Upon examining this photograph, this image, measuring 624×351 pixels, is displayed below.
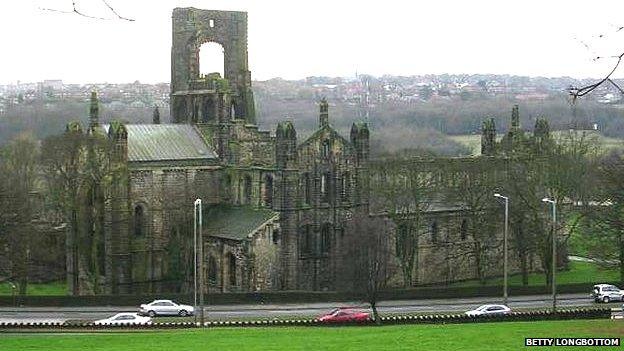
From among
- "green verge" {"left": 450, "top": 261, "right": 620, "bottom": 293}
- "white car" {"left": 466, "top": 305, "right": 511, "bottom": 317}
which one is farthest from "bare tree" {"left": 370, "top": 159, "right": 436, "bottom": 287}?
"white car" {"left": 466, "top": 305, "right": 511, "bottom": 317}

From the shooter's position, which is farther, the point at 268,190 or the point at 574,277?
the point at 574,277

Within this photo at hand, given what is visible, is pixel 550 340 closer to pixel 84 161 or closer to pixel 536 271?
pixel 84 161

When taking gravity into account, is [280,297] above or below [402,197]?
below

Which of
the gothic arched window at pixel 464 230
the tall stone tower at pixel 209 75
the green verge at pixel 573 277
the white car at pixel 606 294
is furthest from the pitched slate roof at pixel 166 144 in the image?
the white car at pixel 606 294

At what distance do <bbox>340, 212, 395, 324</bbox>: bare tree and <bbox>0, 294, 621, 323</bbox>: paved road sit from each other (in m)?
1.60

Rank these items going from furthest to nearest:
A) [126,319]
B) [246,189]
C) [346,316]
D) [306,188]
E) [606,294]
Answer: [246,189] → [306,188] → [606,294] → [346,316] → [126,319]

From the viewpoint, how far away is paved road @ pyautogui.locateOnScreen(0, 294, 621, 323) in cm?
5397

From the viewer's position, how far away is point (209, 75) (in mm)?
75375

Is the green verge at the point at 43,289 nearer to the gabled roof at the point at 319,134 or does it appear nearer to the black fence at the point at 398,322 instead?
the gabled roof at the point at 319,134

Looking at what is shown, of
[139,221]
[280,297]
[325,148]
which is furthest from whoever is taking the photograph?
[325,148]

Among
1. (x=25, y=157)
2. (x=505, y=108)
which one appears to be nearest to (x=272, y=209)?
(x=25, y=157)

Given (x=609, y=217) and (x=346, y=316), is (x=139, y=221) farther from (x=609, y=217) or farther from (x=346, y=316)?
(x=609, y=217)

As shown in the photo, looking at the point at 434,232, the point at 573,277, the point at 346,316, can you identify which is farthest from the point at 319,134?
the point at 573,277

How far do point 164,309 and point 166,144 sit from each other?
1782cm
